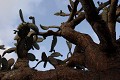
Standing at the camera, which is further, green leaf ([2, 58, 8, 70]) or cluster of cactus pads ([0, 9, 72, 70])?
green leaf ([2, 58, 8, 70])

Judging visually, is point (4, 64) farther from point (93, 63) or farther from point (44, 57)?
point (93, 63)

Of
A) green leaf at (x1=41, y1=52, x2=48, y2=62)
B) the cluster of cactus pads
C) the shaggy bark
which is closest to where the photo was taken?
the shaggy bark

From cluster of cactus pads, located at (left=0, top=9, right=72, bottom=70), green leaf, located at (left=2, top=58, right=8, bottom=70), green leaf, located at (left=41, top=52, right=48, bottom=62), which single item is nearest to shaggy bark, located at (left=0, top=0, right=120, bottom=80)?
cluster of cactus pads, located at (left=0, top=9, right=72, bottom=70)

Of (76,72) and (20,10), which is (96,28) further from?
(20,10)

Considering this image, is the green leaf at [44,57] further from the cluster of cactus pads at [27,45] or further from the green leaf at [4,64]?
the green leaf at [4,64]

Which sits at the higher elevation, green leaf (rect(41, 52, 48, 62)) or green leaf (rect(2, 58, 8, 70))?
green leaf (rect(41, 52, 48, 62))

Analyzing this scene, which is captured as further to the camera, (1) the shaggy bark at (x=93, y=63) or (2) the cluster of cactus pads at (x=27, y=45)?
(2) the cluster of cactus pads at (x=27, y=45)

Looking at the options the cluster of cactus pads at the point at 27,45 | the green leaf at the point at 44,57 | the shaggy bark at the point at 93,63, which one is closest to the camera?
the shaggy bark at the point at 93,63

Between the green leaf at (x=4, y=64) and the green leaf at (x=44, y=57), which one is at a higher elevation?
the green leaf at (x=44, y=57)

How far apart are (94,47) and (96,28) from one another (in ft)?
0.87

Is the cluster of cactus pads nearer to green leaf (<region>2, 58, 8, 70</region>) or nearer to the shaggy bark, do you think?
green leaf (<region>2, 58, 8, 70</region>)

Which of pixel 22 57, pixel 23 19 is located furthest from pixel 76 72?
pixel 23 19

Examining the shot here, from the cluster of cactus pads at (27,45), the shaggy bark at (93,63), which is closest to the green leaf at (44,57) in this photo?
the cluster of cactus pads at (27,45)

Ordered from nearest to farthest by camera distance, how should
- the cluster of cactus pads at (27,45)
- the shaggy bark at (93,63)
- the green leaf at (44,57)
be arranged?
the shaggy bark at (93,63) < the cluster of cactus pads at (27,45) < the green leaf at (44,57)
